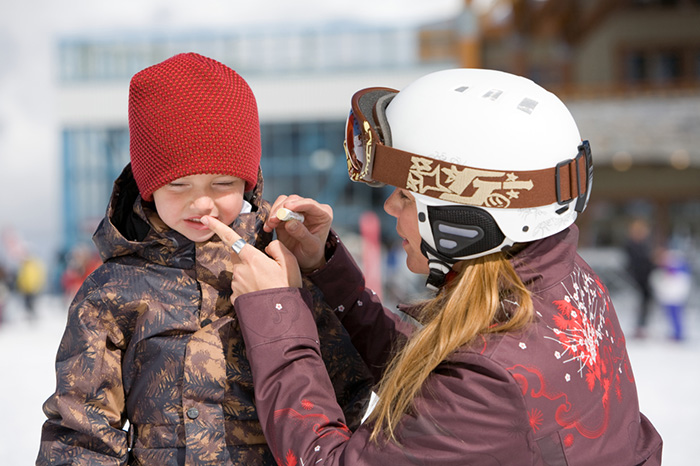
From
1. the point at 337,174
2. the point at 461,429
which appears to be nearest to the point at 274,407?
the point at 461,429

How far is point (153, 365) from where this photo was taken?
136 cm

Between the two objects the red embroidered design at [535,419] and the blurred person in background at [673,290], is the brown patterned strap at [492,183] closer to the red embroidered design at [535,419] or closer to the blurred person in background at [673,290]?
the red embroidered design at [535,419]

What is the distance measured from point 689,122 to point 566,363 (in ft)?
53.3

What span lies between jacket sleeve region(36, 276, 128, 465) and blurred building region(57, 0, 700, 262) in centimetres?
1537


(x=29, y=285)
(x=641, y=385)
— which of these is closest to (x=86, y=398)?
(x=641, y=385)

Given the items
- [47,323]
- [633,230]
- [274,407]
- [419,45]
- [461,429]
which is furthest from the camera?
[419,45]

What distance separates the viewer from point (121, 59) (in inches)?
979

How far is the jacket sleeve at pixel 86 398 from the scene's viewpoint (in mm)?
1287

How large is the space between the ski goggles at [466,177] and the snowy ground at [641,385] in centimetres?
332

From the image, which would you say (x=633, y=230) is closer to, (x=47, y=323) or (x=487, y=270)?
(x=487, y=270)

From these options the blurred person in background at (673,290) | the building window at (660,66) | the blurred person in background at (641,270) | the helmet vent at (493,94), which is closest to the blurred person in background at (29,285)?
the blurred person in background at (641,270)

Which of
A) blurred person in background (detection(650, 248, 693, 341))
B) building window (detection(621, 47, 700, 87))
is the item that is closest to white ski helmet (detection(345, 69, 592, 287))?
blurred person in background (detection(650, 248, 693, 341))

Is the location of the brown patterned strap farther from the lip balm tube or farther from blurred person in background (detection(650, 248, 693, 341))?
blurred person in background (detection(650, 248, 693, 341))

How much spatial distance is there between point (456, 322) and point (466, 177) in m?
0.27
